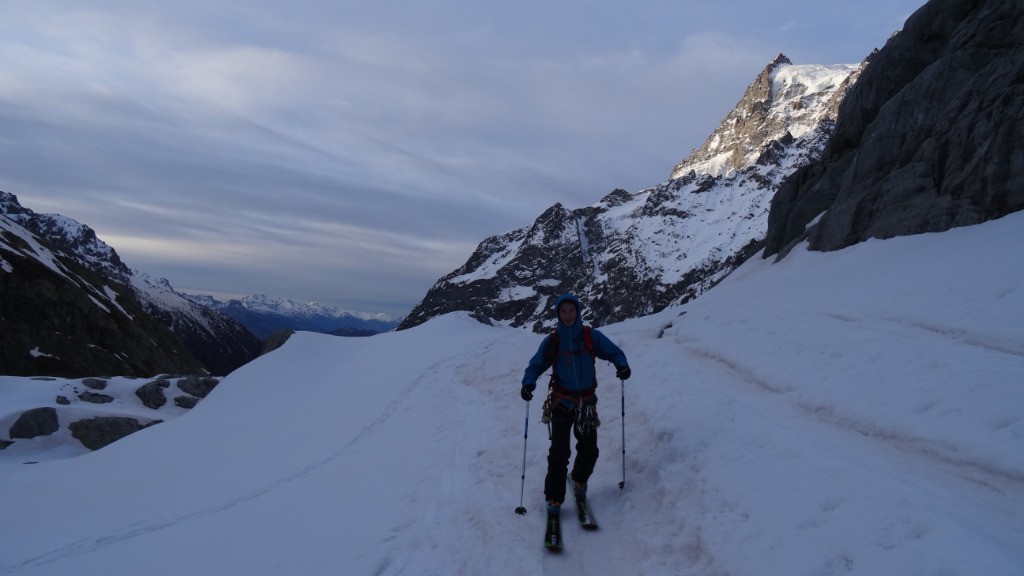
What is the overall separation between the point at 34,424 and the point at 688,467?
40836 millimetres

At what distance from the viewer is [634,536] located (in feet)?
22.7

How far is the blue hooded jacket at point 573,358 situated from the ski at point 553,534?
69.6 inches

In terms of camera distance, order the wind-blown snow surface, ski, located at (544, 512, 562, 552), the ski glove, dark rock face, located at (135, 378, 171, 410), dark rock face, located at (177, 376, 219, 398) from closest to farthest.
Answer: the wind-blown snow surface, ski, located at (544, 512, 562, 552), the ski glove, dark rock face, located at (135, 378, 171, 410), dark rock face, located at (177, 376, 219, 398)

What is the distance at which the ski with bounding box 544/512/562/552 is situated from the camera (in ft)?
22.1

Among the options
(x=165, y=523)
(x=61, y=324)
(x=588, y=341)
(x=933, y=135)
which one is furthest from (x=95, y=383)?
(x=61, y=324)

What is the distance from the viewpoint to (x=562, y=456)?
746 centimetres

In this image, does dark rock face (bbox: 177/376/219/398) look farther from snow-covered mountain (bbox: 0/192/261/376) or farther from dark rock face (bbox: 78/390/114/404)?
snow-covered mountain (bbox: 0/192/261/376)

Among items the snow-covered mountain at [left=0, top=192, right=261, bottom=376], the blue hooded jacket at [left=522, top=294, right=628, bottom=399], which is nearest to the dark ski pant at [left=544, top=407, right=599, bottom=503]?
the blue hooded jacket at [left=522, top=294, right=628, bottom=399]

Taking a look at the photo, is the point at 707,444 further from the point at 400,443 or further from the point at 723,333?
the point at 723,333

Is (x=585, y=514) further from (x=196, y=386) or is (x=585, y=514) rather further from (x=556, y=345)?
(x=196, y=386)

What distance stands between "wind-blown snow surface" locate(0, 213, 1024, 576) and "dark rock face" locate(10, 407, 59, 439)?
66.0 ft

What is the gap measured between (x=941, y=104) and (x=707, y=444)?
22.5 m

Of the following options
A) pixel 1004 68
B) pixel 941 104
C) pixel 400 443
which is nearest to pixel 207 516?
pixel 400 443

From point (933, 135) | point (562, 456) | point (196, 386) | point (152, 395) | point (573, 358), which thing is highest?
point (933, 135)
